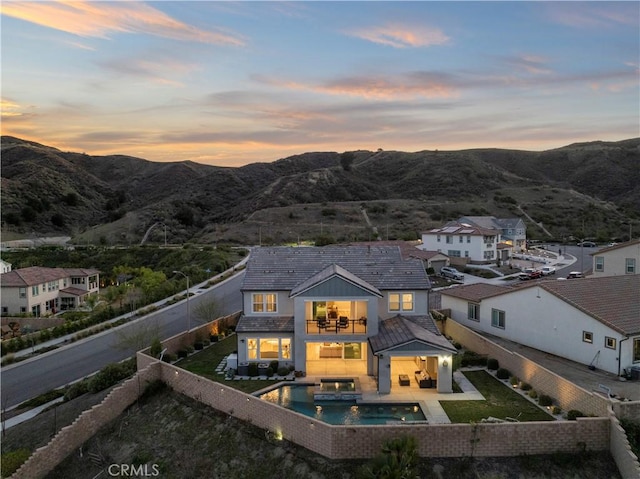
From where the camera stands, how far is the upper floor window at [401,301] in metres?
27.3

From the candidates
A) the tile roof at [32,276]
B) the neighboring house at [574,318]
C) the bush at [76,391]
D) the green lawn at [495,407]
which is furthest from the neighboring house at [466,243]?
the bush at [76,391]

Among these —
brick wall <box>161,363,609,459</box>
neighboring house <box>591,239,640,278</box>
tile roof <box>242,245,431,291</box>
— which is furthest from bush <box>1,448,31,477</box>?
neighboring house <box>591,239,640,278</box>

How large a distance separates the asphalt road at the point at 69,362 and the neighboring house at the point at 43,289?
20.0 metres

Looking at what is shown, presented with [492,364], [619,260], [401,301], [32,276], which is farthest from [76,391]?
[619,260]

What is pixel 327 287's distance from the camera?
2511cm

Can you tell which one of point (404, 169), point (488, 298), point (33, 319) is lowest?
point (33, 319)

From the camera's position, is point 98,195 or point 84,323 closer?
point 84,323

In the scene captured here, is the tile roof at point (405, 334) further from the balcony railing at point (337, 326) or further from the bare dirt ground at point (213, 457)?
the bare dirt ground at point (213, 457)

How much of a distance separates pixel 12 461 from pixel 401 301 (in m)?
20.1

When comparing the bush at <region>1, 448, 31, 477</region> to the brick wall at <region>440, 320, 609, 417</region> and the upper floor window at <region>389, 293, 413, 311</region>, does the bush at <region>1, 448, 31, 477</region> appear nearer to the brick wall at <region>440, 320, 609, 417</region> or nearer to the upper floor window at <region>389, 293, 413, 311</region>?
the upper floor window at <region>389, 293, 413, 311</region>

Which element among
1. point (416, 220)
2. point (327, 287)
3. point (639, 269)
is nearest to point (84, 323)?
point (327, 287)

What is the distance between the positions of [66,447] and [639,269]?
39715mm

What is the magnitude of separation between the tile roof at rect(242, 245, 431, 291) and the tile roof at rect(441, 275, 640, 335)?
7328 millimetres

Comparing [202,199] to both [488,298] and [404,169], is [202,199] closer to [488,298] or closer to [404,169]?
[404,169]
